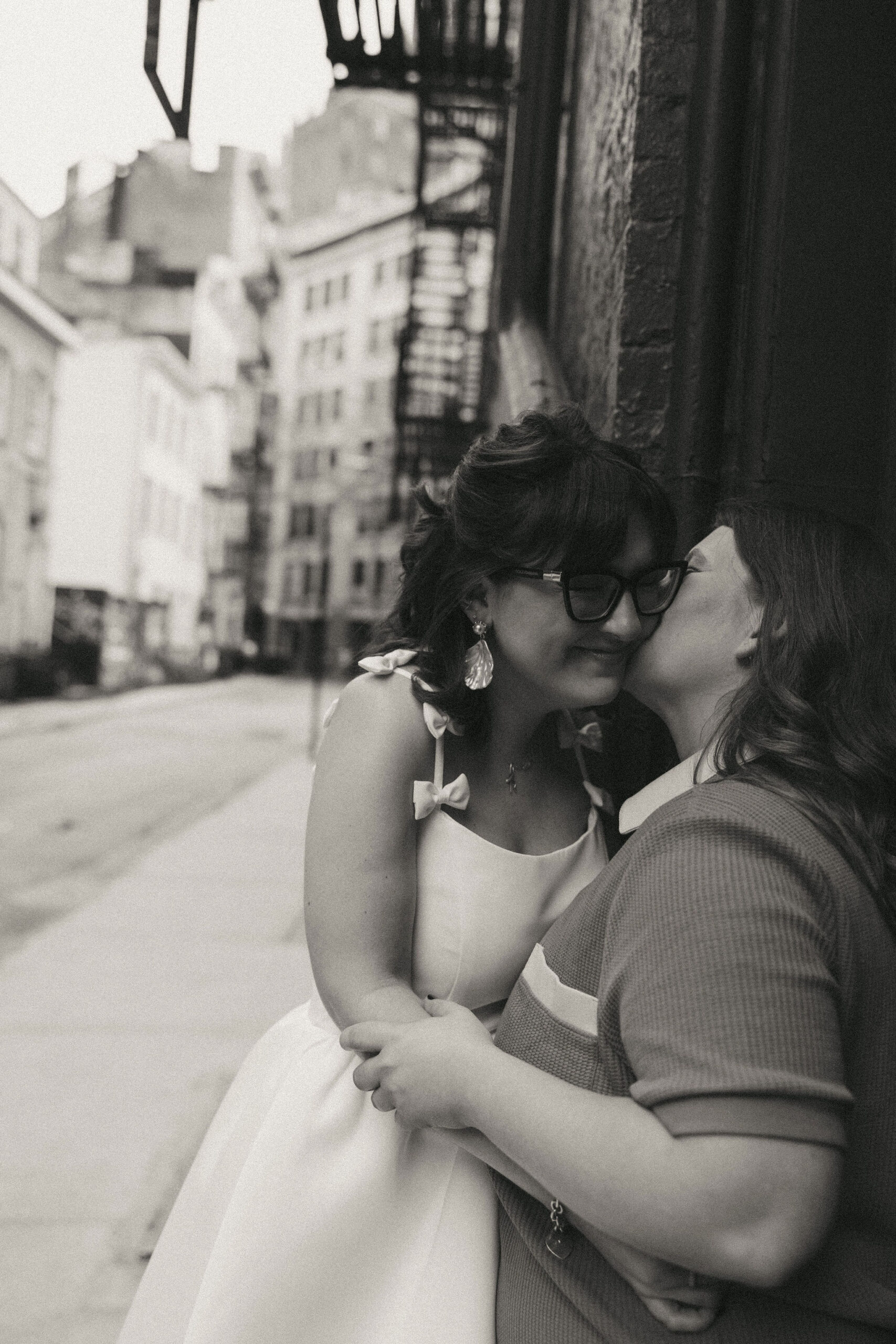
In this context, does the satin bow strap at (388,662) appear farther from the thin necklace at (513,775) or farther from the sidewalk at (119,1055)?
the sidewalk at (119,1055)

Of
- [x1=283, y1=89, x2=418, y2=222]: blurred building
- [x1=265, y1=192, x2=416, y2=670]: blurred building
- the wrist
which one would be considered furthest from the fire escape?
[x1=283, y1=89, x2=418, y2=222]: blurred building

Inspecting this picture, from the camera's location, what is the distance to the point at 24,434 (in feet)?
101

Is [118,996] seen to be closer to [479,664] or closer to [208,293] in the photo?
[479,664]

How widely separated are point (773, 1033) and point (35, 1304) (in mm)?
2781

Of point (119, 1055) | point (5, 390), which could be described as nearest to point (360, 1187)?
point (119, 1055)

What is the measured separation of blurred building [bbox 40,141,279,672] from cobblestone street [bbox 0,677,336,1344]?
32765mm

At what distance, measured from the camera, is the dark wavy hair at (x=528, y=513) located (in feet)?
6.33

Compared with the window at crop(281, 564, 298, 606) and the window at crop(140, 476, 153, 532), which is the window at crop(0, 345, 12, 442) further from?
the window at crop(281, 564, 298, 606)

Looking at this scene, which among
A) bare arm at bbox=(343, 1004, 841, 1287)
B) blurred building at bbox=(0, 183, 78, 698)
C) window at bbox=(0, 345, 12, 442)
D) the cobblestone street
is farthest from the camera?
window at bbox=(0, 345, 12, 442)

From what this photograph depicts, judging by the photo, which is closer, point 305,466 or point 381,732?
point 381,732

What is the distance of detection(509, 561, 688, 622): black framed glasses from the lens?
6.13 feet

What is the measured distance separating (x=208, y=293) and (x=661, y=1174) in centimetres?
5226

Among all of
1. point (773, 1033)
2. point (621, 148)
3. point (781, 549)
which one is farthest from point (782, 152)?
point (773, 1033)

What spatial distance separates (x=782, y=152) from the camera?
2.29 meters
